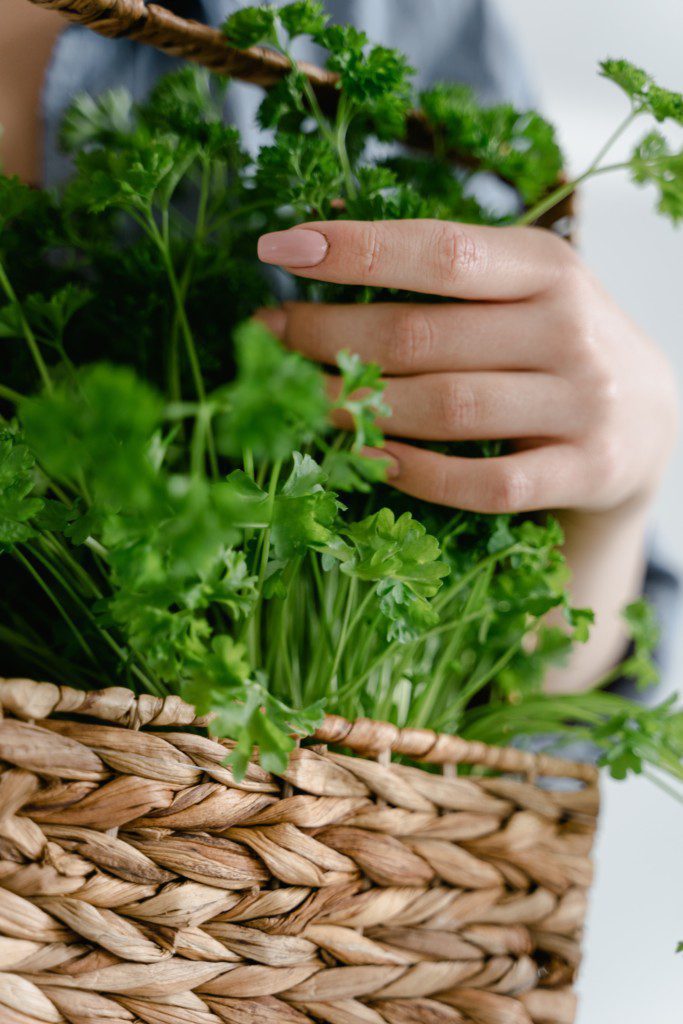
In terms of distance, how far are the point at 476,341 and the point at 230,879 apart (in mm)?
424

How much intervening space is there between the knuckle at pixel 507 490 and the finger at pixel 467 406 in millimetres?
41

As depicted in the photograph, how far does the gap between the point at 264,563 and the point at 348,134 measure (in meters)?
0.46

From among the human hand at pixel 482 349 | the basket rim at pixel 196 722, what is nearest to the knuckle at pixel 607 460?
the human hand at pixel 482 349

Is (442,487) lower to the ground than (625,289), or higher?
lower

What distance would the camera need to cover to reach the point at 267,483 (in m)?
0.60

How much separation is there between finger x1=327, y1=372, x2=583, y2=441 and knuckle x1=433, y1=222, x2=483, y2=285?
8cm

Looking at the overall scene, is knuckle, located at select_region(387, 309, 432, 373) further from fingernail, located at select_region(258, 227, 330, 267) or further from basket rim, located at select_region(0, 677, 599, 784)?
basket rim, located at select_region(0, 677, 599, 784)

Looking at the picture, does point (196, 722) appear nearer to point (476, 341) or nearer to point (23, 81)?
point (476, 341)

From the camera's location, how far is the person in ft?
2.08

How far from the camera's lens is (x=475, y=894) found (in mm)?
635

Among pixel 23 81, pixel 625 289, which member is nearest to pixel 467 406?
pixel 23 81

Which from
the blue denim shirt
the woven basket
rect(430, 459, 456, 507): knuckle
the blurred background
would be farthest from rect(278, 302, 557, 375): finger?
the blurred background

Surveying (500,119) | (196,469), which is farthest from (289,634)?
(500,119)

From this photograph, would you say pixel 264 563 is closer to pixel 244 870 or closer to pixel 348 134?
pixel 244 870
